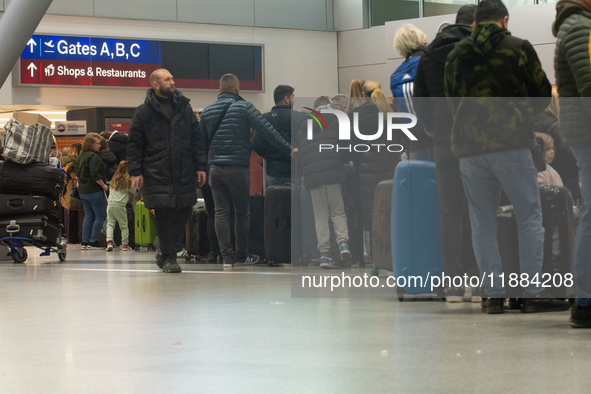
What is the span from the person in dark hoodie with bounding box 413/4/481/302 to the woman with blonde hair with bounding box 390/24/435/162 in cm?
6

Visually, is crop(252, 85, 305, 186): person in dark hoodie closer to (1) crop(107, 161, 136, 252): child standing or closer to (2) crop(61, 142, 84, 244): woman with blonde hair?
(1) crop(107, 161, 136, 252): child standing

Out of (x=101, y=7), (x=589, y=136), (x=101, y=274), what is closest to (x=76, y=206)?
(x=101, y=7)

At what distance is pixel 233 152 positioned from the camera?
319 inches

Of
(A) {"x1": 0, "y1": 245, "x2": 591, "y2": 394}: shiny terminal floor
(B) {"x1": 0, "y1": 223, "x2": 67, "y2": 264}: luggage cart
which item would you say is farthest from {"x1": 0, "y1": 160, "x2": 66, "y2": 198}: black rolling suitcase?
(A) {"x1": 0, "y1": 245, "x2": 591, "y2": 394}: shiny terminal floor

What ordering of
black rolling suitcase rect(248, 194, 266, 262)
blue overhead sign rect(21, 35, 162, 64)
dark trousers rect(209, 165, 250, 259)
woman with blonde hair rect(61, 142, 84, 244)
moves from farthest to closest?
blue overhead sign rect(21, 35, 162, 64)
woman with blonde hair rect(61, 142, 84, 244)
black rolling suitcase rect(248, 194, 266, 262)
dark trousers rect(209, 165, 250, 259)

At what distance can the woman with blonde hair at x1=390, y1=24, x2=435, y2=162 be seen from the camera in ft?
15.0

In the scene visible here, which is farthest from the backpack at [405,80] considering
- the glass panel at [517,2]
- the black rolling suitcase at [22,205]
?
the glass panel at [517,2]

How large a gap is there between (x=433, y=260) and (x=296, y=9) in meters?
16.7

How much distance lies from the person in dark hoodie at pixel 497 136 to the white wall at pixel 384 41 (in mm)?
13723

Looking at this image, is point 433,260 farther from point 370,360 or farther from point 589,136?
point 370,360

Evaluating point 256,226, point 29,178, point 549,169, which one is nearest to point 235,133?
point 256,226

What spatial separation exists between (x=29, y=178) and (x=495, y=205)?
21.6ft

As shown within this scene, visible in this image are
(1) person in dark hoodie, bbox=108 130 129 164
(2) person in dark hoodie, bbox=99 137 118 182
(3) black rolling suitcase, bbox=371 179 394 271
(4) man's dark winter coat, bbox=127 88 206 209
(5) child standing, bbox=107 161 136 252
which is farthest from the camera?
(1) person in dark hoodie, bbox=108 130 129 164

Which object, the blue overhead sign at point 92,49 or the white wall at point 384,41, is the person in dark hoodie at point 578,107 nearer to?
the white wall at point 384,41
